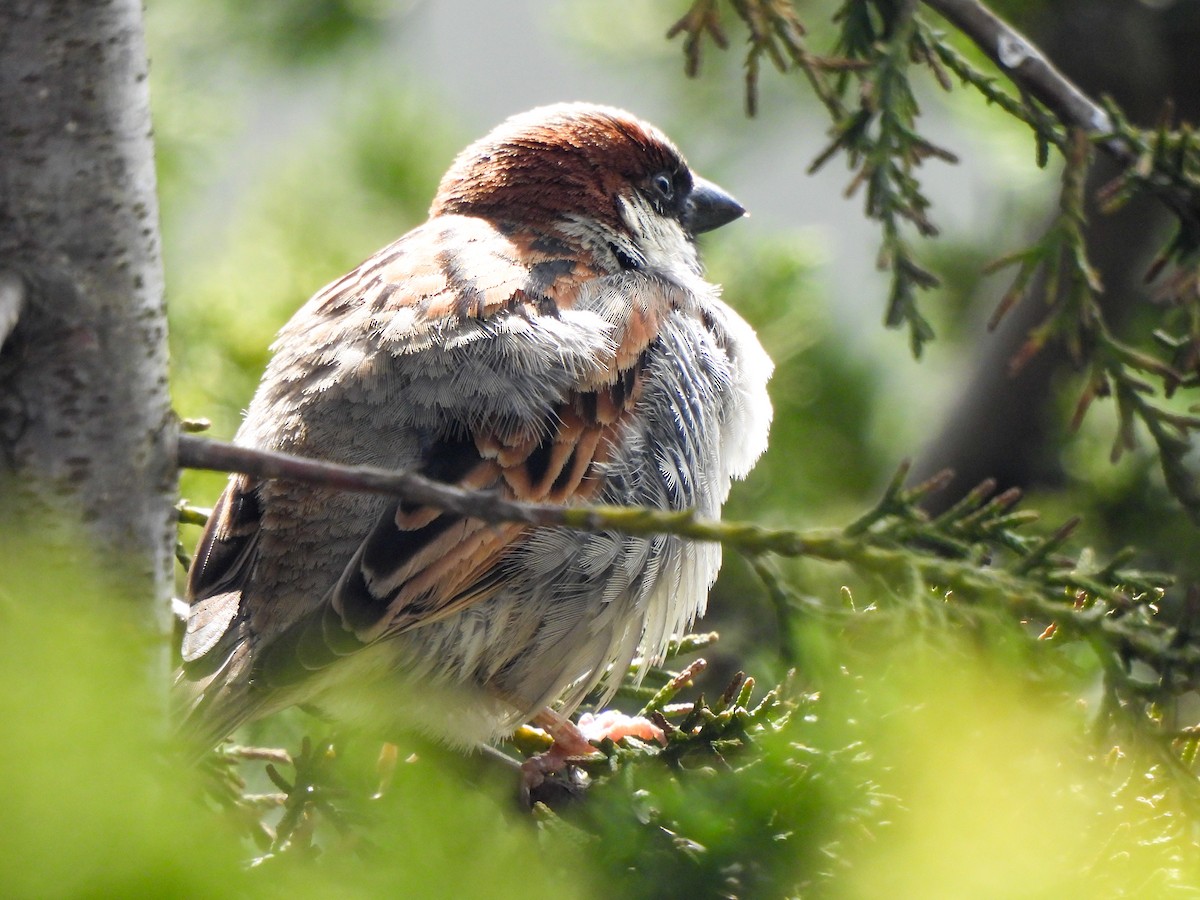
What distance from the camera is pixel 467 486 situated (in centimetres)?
205

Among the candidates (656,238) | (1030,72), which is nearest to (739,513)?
(656,238)

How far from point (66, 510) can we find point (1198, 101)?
3147 millimetres

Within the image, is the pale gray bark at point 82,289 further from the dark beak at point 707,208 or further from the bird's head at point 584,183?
the dark beak at point 707,208

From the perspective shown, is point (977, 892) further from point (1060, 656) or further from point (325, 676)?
point (325, 676)

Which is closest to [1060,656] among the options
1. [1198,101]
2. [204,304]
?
[204,304]

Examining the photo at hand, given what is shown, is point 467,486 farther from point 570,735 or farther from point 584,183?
point 584,183

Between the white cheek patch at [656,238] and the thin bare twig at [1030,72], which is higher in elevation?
the thin bare twig at [1030,72]

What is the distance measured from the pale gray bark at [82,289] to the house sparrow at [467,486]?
2.15ft

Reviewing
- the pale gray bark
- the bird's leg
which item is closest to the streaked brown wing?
the bird's leg

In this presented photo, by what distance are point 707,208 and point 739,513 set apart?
77 centimetres

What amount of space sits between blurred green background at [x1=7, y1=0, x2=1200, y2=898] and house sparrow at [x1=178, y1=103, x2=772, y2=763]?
260 mm

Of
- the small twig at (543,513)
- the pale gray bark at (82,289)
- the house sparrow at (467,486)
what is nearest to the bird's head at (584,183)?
the house sparrow at (467,486)

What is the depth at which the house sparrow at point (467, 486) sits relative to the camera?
203 cm

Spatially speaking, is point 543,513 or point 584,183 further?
point 584,183
